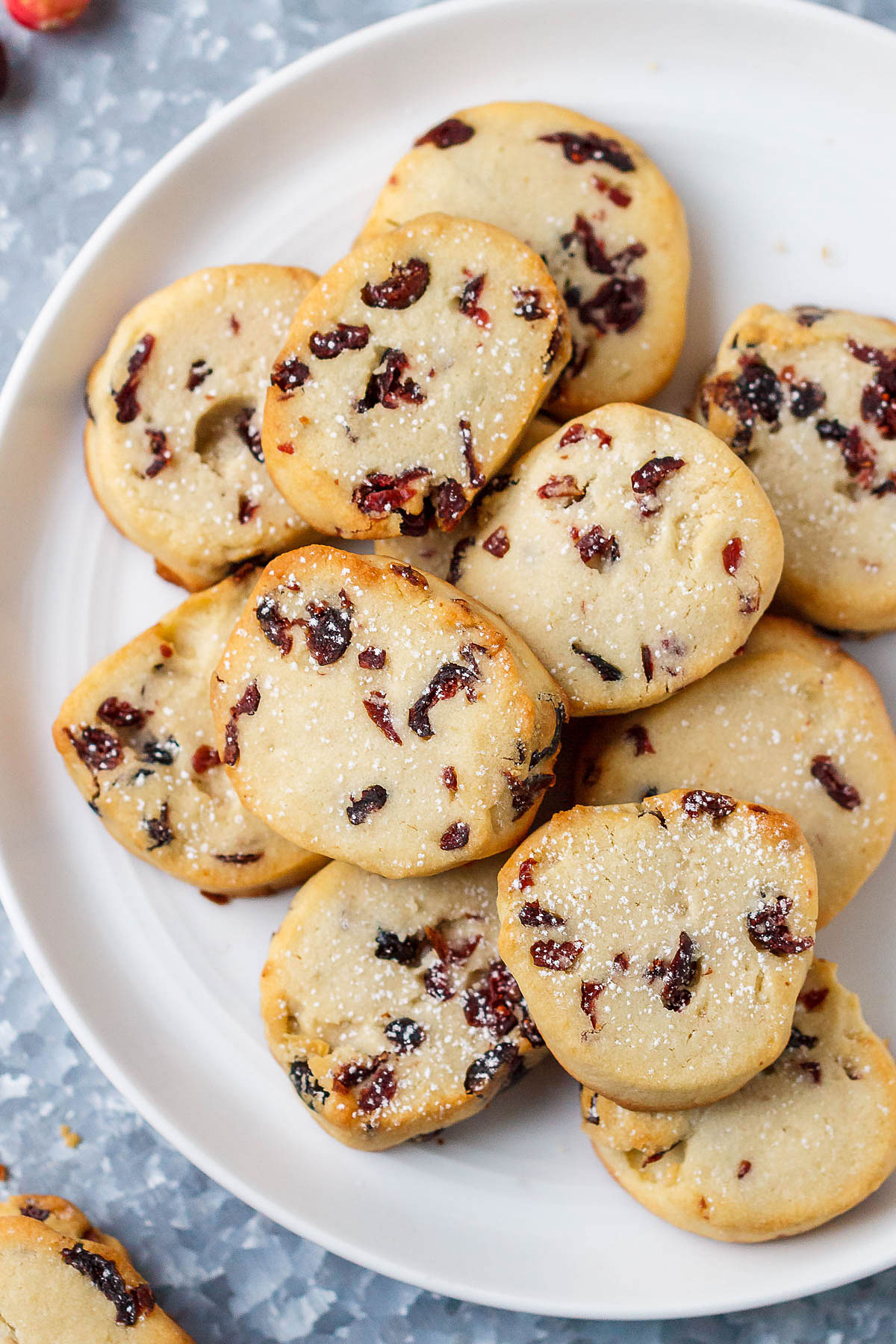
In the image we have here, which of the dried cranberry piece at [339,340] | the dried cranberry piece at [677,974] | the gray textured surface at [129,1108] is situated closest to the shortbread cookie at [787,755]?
the dried cranberry piece at [677,974]

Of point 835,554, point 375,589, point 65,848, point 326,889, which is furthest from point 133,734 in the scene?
point 835,554

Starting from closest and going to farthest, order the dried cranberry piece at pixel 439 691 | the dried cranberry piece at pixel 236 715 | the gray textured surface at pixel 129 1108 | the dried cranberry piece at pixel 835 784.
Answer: the dried cranberry piece at pixel 439 691 → the dried cranberry piece at pixel 236 715 → the dried cranberry piece at pixel 835 784 → the gray textured surface at pixel 129 1108

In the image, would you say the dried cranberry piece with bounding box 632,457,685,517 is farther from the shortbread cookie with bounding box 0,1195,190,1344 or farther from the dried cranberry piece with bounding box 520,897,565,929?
the shortbread cookie with bounding box 0,1195,190,1344

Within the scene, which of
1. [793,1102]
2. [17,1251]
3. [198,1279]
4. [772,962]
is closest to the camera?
[772,962]

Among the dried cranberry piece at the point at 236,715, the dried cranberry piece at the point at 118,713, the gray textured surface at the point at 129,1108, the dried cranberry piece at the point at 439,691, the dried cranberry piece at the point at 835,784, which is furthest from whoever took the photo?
the gray textured surface at the point at 129,1108

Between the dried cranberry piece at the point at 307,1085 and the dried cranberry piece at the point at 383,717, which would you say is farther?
the dried cranberry piece at the point at 307,1085

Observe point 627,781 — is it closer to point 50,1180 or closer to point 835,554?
point 835,554

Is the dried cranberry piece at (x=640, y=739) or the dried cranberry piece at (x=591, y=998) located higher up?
the dried cranberry piece at (x=640, y=739)

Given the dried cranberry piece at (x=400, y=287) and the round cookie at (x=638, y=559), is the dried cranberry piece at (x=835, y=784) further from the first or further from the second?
the dried cranberry piece at (x=400, y=287)
